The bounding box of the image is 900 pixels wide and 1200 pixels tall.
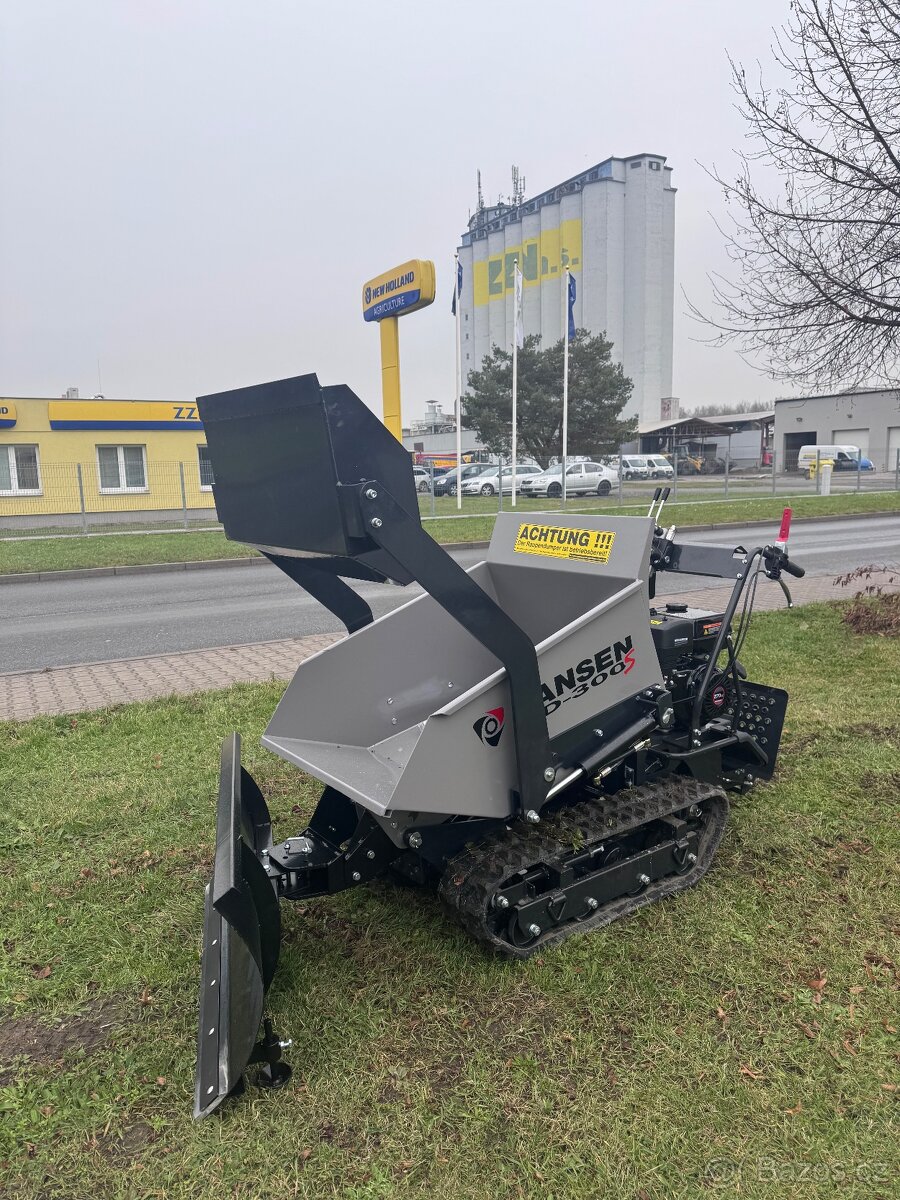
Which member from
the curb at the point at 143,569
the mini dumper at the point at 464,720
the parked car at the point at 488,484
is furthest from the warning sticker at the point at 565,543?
the parked car at the point at 488,484

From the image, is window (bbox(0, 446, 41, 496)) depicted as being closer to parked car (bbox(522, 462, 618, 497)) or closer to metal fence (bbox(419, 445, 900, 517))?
metal fence (bbox(419, 445, 900, 517))

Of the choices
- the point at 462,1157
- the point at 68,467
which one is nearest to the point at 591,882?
the point at 462,1157

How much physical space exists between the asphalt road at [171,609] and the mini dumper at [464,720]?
5.42 metres

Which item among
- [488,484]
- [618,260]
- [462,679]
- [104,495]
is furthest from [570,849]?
[618,260]

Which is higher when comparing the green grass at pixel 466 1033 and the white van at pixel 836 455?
the white van at pixel 836 455

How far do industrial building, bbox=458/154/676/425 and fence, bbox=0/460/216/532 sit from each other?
148 feet

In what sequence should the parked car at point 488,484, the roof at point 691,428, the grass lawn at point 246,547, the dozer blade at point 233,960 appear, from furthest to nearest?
1. the roof at point 691,428
2. the parked car at point 488,484
3. the grass lawn at point 246,547
4. the dozer blade at point 233,960

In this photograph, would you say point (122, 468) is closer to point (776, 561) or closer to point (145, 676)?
point (145, 676)

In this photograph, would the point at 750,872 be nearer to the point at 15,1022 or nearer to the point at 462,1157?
the point at 462,1157

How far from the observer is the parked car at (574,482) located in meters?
34.1

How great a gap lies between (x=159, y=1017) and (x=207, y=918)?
0.37 m

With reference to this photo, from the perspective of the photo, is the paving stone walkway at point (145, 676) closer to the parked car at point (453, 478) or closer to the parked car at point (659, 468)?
the parked car at point (453, 478)

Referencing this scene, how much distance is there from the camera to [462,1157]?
8.02 ft

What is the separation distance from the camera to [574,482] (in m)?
34.6
